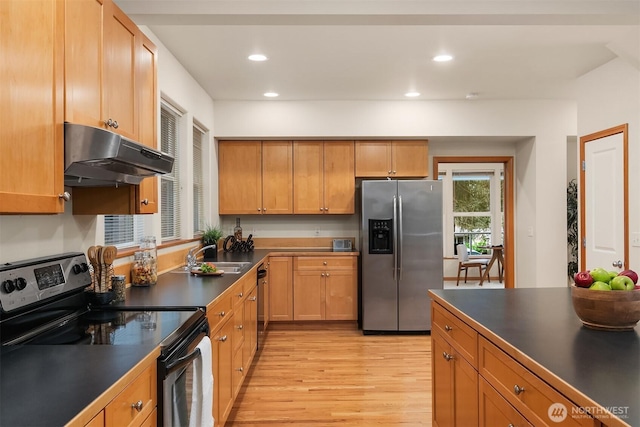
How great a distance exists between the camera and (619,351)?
132 cm

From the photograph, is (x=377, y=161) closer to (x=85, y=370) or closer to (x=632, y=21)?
(x=632, y=21)

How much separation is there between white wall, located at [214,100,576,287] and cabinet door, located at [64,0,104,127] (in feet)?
10.8

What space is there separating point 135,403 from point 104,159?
0.82 metres

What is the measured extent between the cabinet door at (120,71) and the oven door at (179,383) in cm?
98

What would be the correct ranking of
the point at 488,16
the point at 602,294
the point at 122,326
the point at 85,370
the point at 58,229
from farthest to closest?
the point at 488,16
the point at 58,229
the point at 122,326
the point at 602,294
the point at 85,370

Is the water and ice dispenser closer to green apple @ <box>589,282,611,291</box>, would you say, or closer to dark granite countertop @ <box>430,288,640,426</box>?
dark granite countertop @ <box>430,288,640,426</box>

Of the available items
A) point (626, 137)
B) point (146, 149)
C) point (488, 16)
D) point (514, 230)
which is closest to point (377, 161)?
point (514, 230)

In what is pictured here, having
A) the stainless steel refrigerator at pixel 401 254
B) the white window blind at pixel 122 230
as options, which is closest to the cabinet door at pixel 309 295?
the stainless steel refrigerator at pixel 401 254

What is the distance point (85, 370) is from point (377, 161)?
4.38 meters

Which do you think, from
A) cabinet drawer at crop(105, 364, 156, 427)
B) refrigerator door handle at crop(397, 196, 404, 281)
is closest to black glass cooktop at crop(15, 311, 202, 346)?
cabinet drawer at crop(105, 364, 156, 427)

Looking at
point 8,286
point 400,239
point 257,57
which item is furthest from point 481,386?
point 400,239

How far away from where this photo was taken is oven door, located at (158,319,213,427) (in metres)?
1.44

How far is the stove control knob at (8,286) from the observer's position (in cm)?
151

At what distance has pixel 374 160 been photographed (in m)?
5.23
